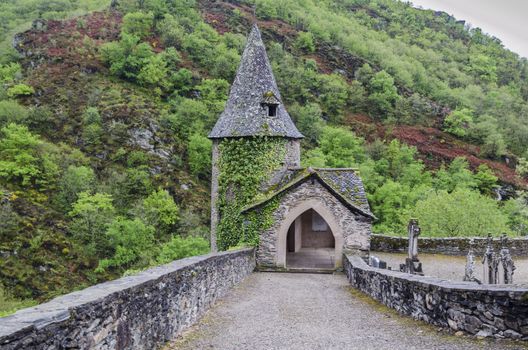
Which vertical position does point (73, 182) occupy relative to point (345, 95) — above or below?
below

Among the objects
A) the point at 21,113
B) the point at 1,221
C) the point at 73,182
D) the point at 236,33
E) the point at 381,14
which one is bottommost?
the point at 1,221

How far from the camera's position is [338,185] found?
16844mm

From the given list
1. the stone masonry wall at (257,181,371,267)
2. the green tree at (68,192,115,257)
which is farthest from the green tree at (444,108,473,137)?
the stone masonry wall at (257,181,371,267)

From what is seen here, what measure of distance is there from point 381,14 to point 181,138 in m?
80.6

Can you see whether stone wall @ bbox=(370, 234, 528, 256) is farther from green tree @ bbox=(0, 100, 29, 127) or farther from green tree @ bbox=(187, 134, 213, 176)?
green tree @ bbox=(0, 100, 29, 127)

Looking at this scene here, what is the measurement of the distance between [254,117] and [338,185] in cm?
450

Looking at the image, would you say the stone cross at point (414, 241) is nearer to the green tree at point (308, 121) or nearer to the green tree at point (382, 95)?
the green tree at point (308, 121)

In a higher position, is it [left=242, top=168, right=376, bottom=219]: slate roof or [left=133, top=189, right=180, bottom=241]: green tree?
[left=242, top=168, right=376, bottom=219]: slate roof

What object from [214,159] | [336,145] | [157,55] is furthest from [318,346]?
[157,55]

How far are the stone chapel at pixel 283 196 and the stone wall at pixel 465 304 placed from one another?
730 cm

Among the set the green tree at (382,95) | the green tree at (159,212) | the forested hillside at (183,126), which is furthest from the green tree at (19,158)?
the green tree at (382,95)

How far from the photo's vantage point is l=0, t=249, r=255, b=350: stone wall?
358 centimetres

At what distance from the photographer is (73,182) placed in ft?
139

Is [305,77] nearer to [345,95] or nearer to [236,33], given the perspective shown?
[345,95]
